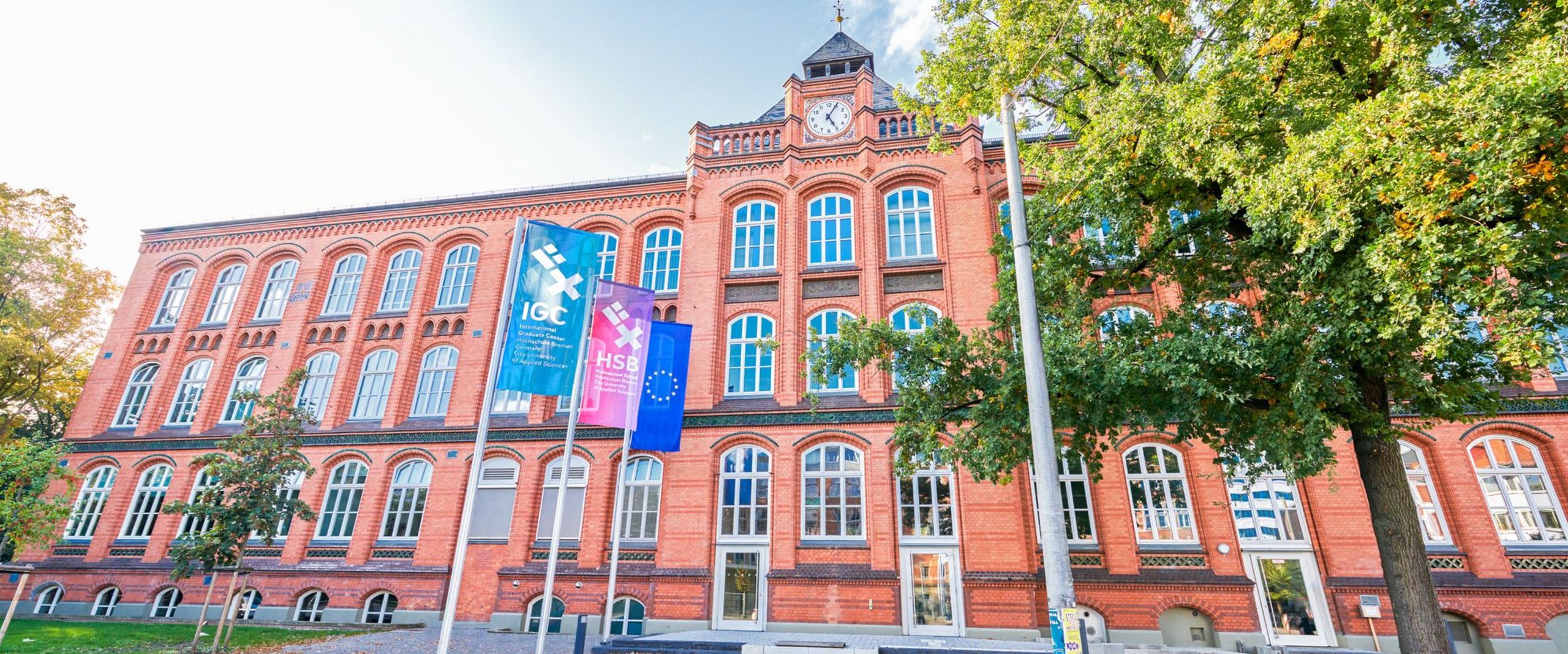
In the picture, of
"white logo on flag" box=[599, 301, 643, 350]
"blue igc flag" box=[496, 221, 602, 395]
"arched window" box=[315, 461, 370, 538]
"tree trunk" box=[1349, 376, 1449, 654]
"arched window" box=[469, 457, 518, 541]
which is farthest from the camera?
"arched window" box=[315, 461, 370, 538]

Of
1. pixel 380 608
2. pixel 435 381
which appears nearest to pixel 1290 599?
pixel 380 608

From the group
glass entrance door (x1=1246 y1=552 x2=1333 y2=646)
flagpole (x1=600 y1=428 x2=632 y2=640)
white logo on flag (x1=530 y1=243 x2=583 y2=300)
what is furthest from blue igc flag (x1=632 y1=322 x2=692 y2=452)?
glass entrance door (x1=1246 y1=552 x2=1333 y2=646)

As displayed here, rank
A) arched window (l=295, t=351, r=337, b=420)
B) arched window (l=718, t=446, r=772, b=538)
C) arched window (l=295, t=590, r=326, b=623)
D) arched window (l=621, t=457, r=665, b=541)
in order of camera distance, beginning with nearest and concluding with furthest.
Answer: arched window (l=718, t=446, r=772, b=538), arched window (l=621, t=457, r=665, b=541), arched window (l=295, t=590, r=326, b=623), arched window (l=295, t=351, r=337, b=420)

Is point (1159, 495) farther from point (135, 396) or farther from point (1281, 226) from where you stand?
point (135, 396)

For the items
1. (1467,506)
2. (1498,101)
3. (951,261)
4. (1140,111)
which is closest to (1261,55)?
(1140,111)

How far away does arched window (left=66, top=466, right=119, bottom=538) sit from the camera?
783 inches

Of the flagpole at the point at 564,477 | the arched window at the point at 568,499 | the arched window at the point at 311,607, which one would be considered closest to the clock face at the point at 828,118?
the flagpole at the point at 564,477

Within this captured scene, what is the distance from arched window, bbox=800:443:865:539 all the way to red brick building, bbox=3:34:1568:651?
0.27 feet

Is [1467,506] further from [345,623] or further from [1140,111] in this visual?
[345,623]

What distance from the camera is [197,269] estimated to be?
2378cm

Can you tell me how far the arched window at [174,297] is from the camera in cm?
2320

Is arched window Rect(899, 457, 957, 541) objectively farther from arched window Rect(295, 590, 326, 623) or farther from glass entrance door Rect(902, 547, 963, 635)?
arched window Rect(295, 590, 326, 623)

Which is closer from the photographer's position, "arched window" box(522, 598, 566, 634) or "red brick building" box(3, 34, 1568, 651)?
"red brick building" box(3, 34, 1568, 651)

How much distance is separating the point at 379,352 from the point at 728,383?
12.1 m
